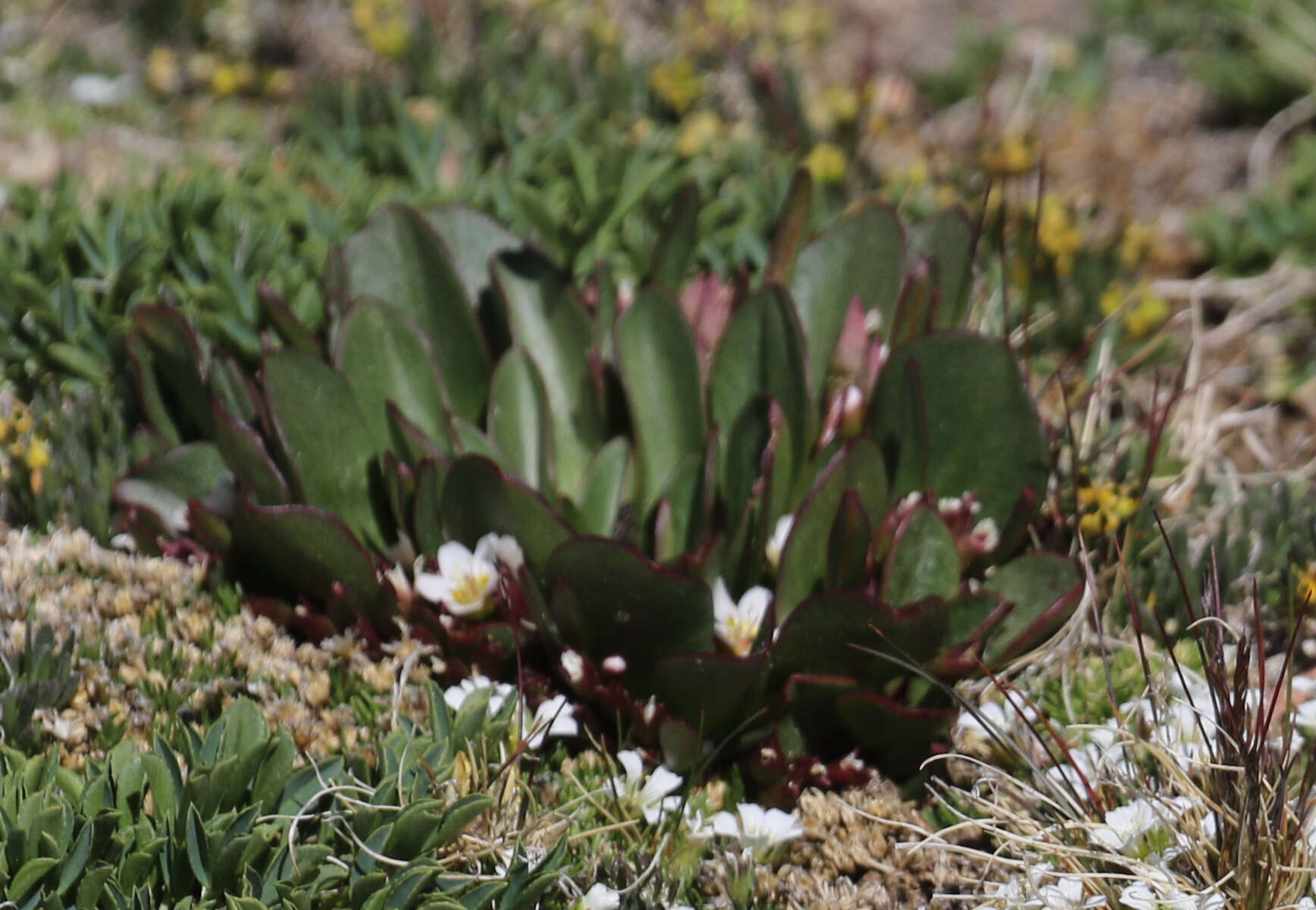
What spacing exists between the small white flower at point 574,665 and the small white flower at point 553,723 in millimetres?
42

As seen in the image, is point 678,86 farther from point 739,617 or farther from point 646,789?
point 646,789

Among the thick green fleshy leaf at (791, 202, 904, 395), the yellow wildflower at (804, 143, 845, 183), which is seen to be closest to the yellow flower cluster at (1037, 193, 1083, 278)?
the yellow wildflower at (804, 143, 845, 183)

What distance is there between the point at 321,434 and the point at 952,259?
4.52 feet

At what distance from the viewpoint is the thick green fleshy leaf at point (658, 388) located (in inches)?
95.8

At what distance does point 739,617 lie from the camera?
2223 millimetres

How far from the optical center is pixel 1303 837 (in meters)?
1.83

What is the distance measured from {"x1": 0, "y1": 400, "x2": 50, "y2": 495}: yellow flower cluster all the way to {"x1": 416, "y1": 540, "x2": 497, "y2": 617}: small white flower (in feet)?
2.71

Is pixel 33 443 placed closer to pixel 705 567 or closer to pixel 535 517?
pixel 535 517

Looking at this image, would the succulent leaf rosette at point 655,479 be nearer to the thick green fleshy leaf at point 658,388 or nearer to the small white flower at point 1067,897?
the thick green fleshy leaf at point 658,388

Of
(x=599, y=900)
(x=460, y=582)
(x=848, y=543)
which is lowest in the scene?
(x=599, y=900)

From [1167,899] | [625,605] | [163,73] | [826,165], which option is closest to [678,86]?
[826,165]

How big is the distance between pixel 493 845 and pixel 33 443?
1.24 meters

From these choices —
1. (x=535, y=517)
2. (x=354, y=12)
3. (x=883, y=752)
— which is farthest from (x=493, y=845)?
(x=354, y=12)

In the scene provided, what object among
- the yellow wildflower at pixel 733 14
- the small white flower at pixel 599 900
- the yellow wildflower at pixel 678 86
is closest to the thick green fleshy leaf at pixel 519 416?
the small white flower at pixel 599 900
